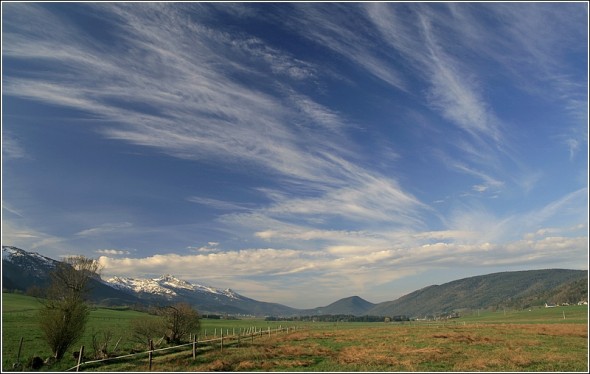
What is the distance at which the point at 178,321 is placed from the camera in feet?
169

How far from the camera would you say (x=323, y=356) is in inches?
1474

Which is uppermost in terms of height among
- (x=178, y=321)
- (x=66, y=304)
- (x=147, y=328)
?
(x=66, y=304)

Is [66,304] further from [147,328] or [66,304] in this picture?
[147,328]

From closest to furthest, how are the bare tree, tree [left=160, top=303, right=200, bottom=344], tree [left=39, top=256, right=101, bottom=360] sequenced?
1. tree [left=39, top=256, right=101, bottom=360]
2. the bare tree
3. tree [left=160, top=303, right=200, bottom=344]

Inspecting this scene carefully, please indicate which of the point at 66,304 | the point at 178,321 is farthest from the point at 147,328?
the point at 66,304

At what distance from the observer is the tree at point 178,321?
167 ft

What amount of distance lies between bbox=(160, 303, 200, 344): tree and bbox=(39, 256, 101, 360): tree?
14.4m

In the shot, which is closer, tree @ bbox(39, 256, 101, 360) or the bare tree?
tree @ bbox(39, 256, 101, 360)

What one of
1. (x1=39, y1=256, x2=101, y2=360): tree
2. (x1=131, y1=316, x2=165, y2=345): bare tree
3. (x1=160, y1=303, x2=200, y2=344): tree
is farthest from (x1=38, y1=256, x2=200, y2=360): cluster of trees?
(x1=160, y1=303, x2=200, y2=344): tree

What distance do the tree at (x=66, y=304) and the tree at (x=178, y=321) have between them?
47.1 feet

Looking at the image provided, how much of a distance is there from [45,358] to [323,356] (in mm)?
27038

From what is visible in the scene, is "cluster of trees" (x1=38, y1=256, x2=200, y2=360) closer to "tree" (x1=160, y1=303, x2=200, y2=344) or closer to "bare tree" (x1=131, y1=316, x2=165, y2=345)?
"bare tree" (x1=131, y1=316, x2=165, y2=345)

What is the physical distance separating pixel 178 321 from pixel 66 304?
18277mm

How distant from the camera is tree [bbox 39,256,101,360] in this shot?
34938 mm
